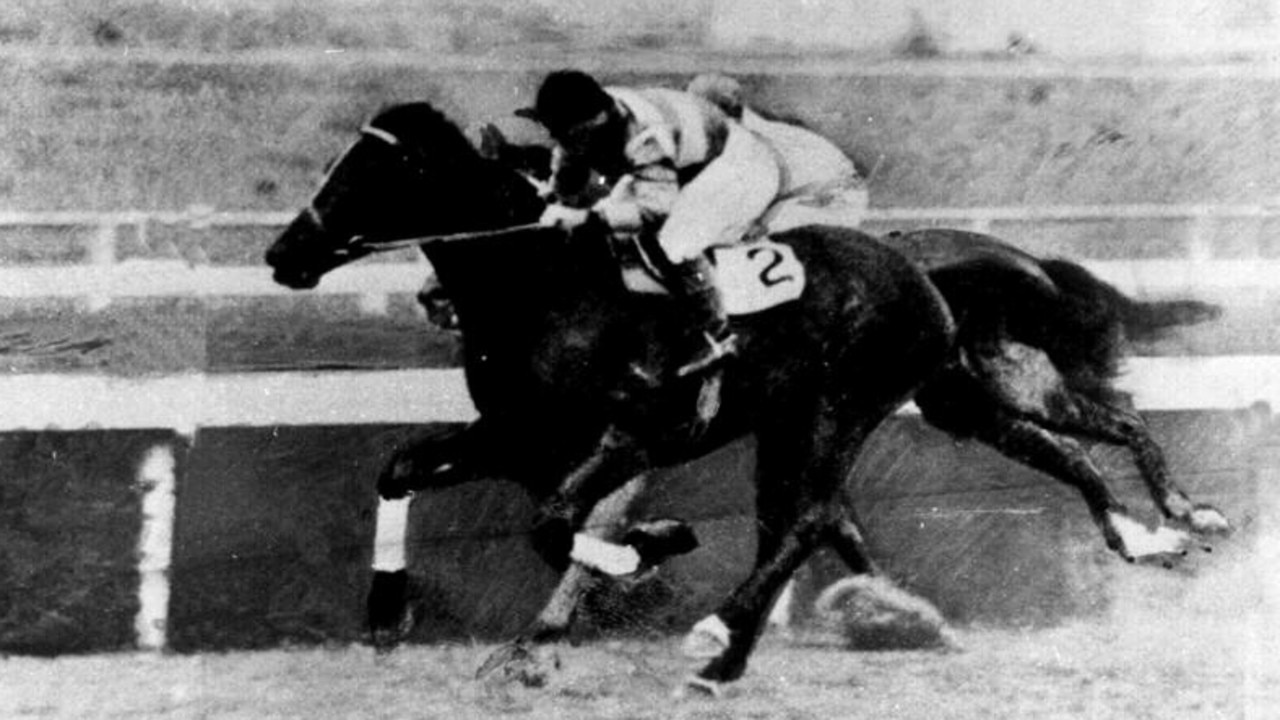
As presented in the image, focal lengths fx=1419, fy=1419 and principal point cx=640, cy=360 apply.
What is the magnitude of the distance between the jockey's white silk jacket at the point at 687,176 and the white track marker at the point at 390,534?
1067 mm

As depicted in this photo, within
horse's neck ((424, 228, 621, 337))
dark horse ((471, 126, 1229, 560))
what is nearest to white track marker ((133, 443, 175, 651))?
horse's neck ((424, 228, 621, 337))

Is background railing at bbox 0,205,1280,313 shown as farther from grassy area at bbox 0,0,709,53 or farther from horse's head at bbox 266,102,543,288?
grassy area at bbox 0,0,709,53

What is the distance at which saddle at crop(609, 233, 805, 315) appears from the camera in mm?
4109

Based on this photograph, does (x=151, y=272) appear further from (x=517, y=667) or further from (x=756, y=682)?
(x=756, y=682)

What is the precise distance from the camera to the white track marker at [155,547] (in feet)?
13.8

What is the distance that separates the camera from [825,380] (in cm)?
430

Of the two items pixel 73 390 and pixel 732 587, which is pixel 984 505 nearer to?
pixel 732 587

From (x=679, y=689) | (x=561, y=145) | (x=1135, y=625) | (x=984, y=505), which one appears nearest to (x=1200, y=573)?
(x=1135, y=625)

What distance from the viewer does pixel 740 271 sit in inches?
164

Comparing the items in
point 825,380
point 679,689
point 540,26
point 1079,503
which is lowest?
point 679,689

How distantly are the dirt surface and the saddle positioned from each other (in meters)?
1.07

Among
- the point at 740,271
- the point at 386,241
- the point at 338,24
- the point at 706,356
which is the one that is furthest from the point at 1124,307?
the point at 338,24

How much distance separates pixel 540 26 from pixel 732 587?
1812mm

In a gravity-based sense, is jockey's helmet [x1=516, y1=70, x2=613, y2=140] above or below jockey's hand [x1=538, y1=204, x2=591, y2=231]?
above
